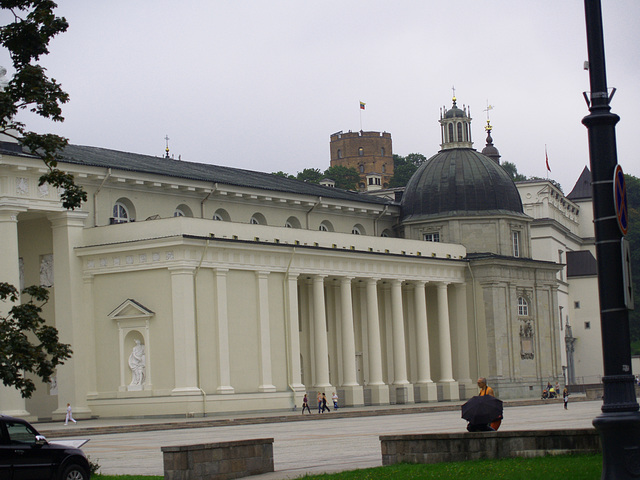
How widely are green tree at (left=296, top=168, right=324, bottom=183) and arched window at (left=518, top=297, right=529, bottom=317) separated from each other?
7290 centimetres

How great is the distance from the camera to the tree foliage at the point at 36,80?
22.2 m

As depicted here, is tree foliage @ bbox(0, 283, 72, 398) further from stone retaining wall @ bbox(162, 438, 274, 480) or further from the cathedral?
the cathedral

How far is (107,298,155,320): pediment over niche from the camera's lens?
181 ft

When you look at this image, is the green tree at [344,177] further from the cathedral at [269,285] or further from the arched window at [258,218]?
the arched window at [258,218]

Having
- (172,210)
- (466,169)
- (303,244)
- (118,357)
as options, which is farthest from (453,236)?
(118,357)

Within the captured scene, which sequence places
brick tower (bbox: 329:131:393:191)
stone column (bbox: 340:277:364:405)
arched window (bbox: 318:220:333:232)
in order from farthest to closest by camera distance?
brick tower (bbox: 329:131:393:191) < arched window (bbox: 318:220:333:232) < stone column (bbox: 340:277:364:405)

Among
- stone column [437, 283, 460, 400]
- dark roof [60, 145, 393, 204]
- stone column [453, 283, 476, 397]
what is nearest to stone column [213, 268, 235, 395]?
dark roof [60, 145, 393, 204]

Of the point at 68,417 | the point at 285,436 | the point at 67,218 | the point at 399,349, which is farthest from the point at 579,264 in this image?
the point at 285,436

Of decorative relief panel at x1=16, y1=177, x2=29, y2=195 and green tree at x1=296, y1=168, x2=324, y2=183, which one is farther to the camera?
green tree at x1=296, y1=168, x2=324, y2=183

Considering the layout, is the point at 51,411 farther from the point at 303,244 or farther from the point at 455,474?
the point at 455,474

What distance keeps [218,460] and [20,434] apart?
13.5 feet

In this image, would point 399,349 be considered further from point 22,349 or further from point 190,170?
point 22,349

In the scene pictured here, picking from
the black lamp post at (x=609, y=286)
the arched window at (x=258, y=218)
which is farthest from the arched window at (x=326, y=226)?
the black lamp post at (x=609, y=286)

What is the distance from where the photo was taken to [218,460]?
865 inches
